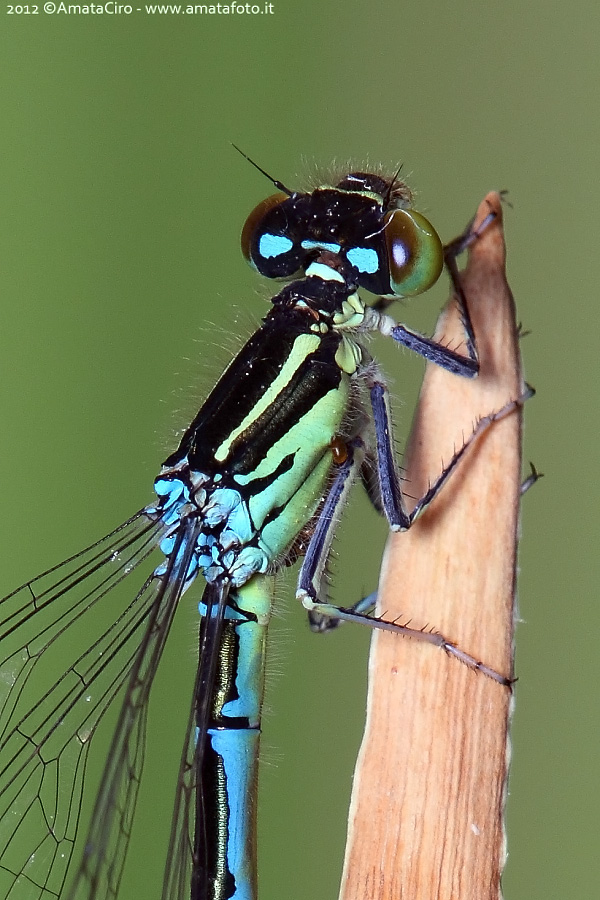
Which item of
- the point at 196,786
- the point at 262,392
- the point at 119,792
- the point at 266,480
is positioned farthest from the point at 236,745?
the point at 262,392

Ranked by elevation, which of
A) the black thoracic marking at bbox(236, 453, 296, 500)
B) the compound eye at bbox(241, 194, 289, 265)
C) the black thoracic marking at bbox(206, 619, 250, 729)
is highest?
the compound eye at bbox(241, 194, 289, 265)

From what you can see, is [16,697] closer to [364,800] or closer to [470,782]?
[364,800]

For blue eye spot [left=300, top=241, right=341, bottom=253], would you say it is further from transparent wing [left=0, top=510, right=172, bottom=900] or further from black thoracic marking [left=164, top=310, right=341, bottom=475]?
transparent wing [left=0, top=510, right=172, bottom=900]

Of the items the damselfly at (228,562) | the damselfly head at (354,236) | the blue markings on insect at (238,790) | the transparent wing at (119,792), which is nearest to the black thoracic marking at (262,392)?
the damselfly at (228,562)

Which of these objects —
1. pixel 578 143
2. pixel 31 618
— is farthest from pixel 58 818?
pixel 578 143

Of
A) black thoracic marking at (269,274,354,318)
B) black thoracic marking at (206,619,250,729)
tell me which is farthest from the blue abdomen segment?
black thoracic marking at (269,274,354,318)

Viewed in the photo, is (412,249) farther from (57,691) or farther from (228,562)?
(57,691)
